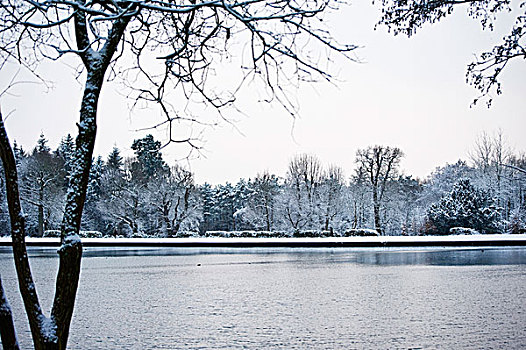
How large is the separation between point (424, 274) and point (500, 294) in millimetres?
4234

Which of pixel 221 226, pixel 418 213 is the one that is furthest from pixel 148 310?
pixel 221 226

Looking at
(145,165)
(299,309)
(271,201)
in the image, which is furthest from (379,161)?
(299,309)

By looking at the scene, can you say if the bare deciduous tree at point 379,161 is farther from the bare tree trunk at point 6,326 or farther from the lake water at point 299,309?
the bare tree trunk at point 6,326

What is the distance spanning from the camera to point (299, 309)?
977 cm

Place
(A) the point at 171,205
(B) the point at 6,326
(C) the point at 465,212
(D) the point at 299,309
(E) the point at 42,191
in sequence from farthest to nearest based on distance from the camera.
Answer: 1. (E) the point at 42,191
2. (A) the point at 171,205
3. (C) the point at 465,212
4. (D) the point at 299,309
5. (B) the point at 6,326

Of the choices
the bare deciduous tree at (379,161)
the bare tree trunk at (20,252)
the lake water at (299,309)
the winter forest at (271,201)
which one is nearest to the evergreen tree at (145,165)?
the winter forest at (271,201)

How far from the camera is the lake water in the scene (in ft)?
23.7

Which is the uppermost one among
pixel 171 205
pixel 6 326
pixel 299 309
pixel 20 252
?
pixel 171 205

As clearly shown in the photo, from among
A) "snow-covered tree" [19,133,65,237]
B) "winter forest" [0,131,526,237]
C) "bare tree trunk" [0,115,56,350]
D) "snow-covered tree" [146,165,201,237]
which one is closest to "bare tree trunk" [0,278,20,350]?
"bare tree trunk" [0,115,56,350]

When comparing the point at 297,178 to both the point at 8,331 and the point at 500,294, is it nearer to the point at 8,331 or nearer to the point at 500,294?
the point at 500,294

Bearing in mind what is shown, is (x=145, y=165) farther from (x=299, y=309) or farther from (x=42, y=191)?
(x=299, y=309)

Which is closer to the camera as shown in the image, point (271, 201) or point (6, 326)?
point (6, 326)

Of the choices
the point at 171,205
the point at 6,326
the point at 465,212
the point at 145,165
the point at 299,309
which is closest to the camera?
the point at 6,326

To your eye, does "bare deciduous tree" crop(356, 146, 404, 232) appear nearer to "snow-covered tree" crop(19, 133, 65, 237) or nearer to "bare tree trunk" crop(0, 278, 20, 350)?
"snow-covered tree" crop(19, 133, 65, 237)
